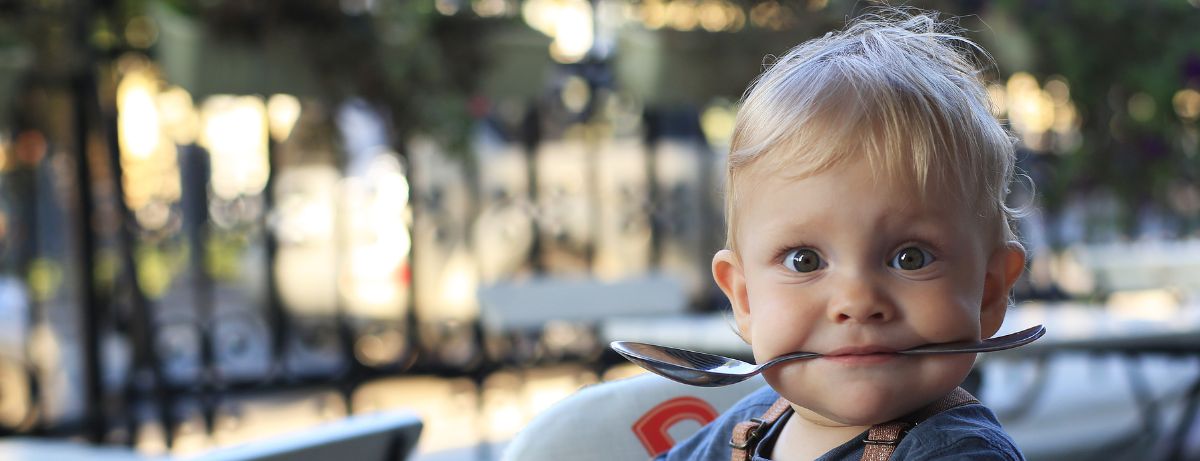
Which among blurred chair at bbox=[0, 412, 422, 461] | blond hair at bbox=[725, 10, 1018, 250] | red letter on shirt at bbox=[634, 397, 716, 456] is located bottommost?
blurred chair at bbox=[0, 412, 422, 461]

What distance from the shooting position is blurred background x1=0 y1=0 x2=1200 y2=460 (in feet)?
10.6

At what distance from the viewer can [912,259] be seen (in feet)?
2.44

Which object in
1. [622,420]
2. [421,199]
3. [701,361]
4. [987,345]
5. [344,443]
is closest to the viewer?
[987,345]

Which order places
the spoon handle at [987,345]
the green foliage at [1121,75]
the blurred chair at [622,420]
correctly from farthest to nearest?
1. the green foliage at [1121,75]
2. the blurred chair at [622,420]
3. the spoon handle at [987,345]

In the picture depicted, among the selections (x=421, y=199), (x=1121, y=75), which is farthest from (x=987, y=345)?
(x=1121, y=75)

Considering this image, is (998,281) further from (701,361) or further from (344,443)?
(344,443)

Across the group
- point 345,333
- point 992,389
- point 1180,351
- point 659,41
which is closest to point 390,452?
point 1180,351

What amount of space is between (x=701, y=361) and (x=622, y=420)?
0.91 feet

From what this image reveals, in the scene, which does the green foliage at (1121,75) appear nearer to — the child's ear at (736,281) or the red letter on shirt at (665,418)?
the red letter on shirt at (665,418)

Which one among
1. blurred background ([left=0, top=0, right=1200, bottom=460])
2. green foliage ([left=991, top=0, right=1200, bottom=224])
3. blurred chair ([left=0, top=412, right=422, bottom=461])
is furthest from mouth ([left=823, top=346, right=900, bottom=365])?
green foliage ([left=991, top=0, right=1200, bottom=224])

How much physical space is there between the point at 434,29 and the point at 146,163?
108cm

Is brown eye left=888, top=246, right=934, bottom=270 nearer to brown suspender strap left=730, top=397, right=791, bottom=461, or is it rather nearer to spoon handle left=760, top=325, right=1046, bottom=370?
spoon handle left=760, top=325, right=1046, bottom=370

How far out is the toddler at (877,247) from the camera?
740 mm

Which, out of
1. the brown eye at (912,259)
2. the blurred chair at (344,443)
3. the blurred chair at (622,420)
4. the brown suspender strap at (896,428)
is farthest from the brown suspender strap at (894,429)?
the blurred chair at (344,443)
